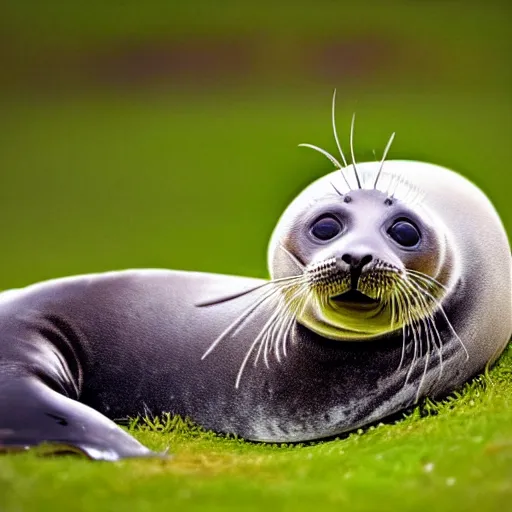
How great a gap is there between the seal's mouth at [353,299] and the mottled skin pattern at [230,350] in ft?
1.87

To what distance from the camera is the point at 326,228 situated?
278 inches

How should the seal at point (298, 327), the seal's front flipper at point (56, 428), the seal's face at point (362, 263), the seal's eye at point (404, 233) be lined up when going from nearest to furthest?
the seal's front flipper at point (56, 428) < the seal's face at point (362, 263) < the seal at point (298, 327) < the seal's eye at point (404, 233)

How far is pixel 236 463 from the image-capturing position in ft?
20.9

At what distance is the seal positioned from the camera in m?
6.75

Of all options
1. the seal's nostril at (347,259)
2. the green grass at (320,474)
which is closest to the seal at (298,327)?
the seal's nostril at (347,259)

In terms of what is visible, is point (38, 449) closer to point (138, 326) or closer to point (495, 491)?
point (138, 326)

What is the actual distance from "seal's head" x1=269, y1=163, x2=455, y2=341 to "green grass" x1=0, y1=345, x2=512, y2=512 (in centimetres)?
72

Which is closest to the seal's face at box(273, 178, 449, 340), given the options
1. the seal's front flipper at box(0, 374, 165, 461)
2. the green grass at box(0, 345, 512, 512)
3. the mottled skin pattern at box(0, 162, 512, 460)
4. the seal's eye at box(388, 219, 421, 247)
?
the seal's eye at box(388, 219, 421, 247)

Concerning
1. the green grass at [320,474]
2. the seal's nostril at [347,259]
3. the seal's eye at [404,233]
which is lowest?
the green grass at [320,474]

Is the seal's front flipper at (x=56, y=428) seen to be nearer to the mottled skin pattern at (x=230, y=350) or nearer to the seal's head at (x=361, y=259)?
the mottled skin pattern at (x=230, y=350)

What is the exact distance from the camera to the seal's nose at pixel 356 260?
6.50 m

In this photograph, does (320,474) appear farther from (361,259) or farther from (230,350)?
(230,350)

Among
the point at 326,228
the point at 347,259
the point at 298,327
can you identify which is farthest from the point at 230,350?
the point at 347,259

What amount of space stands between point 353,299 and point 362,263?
285 millimetres
